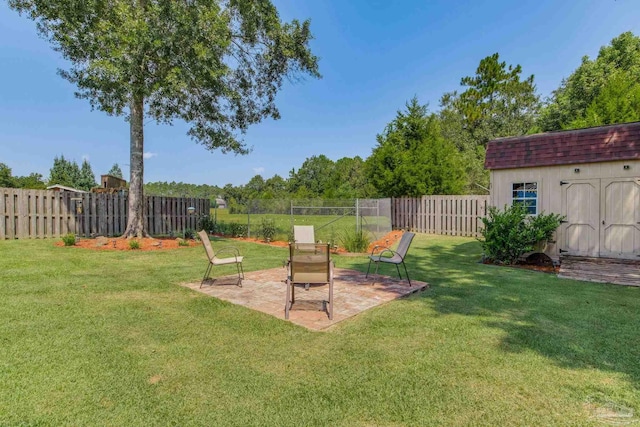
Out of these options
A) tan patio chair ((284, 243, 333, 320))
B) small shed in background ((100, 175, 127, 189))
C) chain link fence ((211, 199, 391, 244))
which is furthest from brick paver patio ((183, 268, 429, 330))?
small shed in background ((100, 175, 127, 189))

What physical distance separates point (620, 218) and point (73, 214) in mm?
17377

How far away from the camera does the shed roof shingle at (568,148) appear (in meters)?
7.84

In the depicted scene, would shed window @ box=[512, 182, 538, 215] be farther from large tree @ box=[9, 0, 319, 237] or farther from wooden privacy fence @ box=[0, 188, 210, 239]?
wooden privacy fence @ box=[0, 188, 210, 239]

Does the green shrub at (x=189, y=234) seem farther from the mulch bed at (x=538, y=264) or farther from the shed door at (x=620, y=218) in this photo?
the shed door at (x=620, y=218)

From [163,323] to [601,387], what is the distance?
450cm

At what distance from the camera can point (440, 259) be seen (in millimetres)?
9609

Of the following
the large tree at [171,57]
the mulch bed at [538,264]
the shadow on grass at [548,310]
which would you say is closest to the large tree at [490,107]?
the mulch bed at [538,264]

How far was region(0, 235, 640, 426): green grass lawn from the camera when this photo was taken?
236 cm

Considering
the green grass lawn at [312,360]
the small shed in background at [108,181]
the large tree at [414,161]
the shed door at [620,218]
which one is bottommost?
the green grass lawn at [312,360]

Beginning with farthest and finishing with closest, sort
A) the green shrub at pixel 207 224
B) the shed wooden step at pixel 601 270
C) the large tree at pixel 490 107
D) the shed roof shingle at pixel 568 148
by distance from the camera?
1. the large tree at pixel 490 107
2. the green shrub at pixel 207 224
3. the shed roof shingle at pixel 568 148
4. the shed wooden step at pixel 601 270

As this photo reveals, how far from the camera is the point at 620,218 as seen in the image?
7855mm

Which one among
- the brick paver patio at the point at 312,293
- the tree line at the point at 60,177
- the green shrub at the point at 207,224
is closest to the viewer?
the brick paver patio at the point at 312,293

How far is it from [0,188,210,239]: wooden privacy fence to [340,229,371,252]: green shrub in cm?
781

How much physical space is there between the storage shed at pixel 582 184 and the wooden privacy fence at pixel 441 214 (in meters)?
5.99
